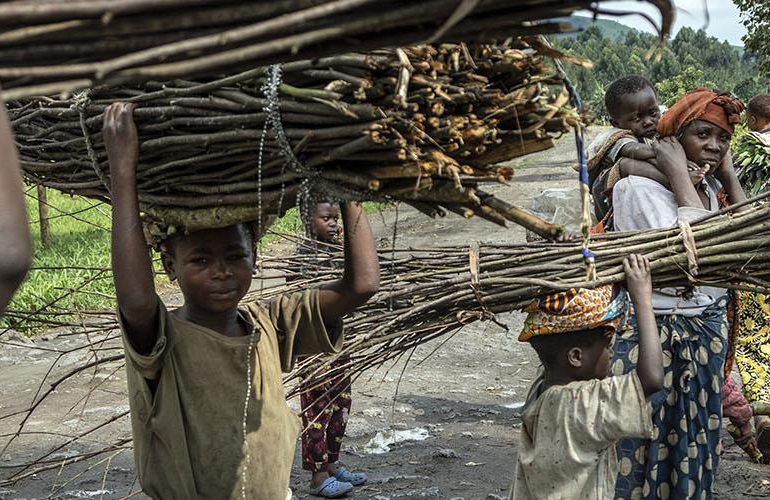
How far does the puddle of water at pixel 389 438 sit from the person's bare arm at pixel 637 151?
2302 mm

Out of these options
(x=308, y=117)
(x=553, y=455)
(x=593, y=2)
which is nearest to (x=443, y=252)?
(x=553, y=455)

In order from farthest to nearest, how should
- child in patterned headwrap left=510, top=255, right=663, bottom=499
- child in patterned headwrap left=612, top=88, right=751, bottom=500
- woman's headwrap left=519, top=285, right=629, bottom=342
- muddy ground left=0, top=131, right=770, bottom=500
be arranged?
1. muddy ground left=0, top=131, right=770, bottom=500
2. child in patterned headwrap left=612, top=88, right=751, bottom=500
3. woman's headwrap left=519, top=285, right=629, bottom=342
4. child in patterned headwrap left=510, top=255, right=663, bottom=499

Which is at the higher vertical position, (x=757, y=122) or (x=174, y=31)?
(x=757, y=122)

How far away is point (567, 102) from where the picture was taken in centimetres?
185

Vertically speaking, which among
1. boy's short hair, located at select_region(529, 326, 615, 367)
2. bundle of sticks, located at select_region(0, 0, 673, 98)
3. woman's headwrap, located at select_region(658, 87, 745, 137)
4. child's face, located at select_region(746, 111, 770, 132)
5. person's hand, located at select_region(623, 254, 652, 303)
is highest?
child's face, located at select_region(746, 111, 770, 132)

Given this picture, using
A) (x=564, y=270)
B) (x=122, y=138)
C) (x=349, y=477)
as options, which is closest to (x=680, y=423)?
(x=564, y=270)

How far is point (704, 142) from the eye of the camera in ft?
12.5

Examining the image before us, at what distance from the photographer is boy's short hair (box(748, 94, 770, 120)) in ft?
20.0

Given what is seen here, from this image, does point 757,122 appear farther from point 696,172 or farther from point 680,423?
point 680,423

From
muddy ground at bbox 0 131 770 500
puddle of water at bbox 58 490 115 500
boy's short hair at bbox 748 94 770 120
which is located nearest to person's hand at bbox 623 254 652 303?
muddy ground at bbox 0 131 770 500

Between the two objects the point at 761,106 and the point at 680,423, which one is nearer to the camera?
the point at 680,423

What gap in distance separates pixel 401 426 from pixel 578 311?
3012mm

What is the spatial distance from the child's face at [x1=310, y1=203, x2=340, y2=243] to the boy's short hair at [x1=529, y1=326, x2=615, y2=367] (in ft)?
5.95

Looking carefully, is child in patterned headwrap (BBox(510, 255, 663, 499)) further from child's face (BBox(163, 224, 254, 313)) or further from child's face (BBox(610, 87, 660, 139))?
child's face (BBox(610, 87, 660, 139))
